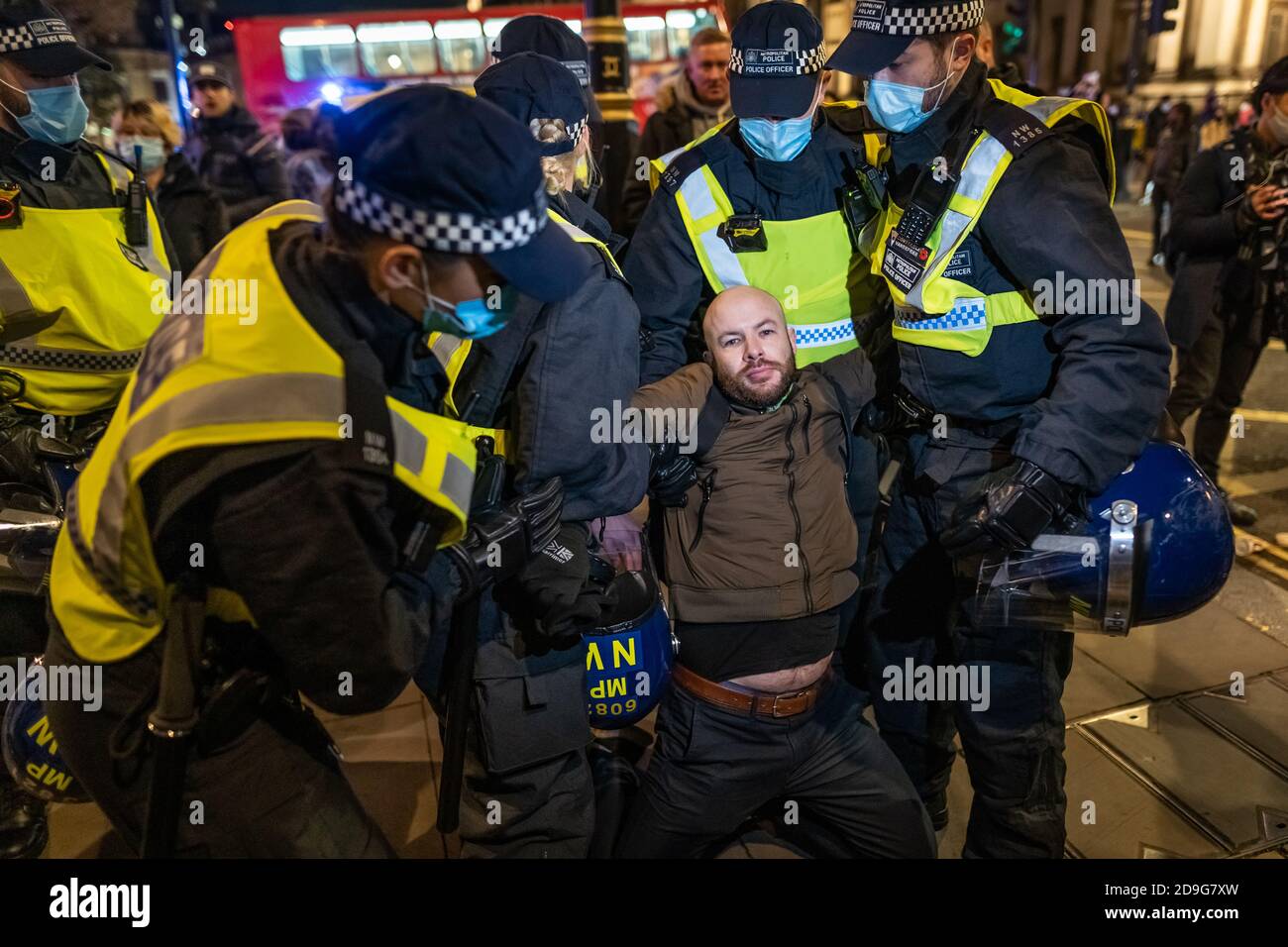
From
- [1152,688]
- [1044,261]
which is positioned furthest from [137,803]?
[1152,688]

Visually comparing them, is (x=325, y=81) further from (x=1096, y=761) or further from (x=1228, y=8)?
(x=1228, y=8)

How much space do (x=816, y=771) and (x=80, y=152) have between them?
2879 mm

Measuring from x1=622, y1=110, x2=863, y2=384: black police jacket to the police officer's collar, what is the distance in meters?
1.74

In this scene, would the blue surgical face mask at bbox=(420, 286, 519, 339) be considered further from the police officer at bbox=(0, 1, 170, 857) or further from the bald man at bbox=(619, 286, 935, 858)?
the police officer at bbox=(0, 1, 170, 857)

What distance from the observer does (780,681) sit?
2.29 meters

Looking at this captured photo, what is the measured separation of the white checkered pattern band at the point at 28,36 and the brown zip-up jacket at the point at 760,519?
7.12 feet

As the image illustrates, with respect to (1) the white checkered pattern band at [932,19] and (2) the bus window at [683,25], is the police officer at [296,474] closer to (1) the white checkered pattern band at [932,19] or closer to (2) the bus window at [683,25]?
(1) the white checkered pattern band at [932,19]

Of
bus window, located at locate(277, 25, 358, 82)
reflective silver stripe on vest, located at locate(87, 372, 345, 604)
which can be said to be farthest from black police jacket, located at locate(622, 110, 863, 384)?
bus window, located at locate(277, 25, 358, 82)

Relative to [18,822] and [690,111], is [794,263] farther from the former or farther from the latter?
[690,111]

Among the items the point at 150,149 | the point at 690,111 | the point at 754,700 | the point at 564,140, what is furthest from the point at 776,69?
the point at 150,149

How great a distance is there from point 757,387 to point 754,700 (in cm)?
80

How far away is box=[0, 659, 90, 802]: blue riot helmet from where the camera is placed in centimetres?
192

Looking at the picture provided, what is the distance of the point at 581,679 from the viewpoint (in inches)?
81.0
